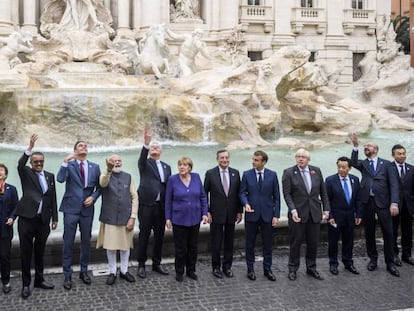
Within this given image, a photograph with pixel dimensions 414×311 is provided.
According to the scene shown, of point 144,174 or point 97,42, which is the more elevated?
point 97,42

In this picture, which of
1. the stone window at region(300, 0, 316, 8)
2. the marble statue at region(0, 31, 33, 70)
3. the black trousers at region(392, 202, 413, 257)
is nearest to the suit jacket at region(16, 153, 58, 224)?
the black trousers at region(392, 202, 413, 257)

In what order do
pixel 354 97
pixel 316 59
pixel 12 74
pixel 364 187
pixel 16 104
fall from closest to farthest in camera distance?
pixel 364 187, pixel 16 104, pixel 12 74, pixel 354 97, pixel 316 59

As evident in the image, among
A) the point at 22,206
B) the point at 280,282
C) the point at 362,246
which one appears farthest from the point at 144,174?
the point at 362,246

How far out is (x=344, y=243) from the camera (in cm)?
585

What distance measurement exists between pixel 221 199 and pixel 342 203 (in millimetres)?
1335

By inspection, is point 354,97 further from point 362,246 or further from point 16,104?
point 362,246

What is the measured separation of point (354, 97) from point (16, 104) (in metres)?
16.0

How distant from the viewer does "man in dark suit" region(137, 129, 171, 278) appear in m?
5.57

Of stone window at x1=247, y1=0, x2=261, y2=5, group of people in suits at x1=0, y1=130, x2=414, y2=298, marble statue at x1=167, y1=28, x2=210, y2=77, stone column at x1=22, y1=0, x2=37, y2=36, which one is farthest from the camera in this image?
stone window at x1=247, y1=0, x2=261, y2=5

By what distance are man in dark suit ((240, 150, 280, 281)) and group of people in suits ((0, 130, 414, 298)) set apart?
0.01 m

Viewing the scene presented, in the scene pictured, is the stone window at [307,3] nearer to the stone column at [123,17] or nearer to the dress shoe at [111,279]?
the stone column at [123,17]

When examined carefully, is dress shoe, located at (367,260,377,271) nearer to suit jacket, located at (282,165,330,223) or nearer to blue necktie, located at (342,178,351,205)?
blue necktie, located at (342,178,351,205)

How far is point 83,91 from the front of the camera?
1527cm

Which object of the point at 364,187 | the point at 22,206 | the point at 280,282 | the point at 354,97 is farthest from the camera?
the point at 354,97
